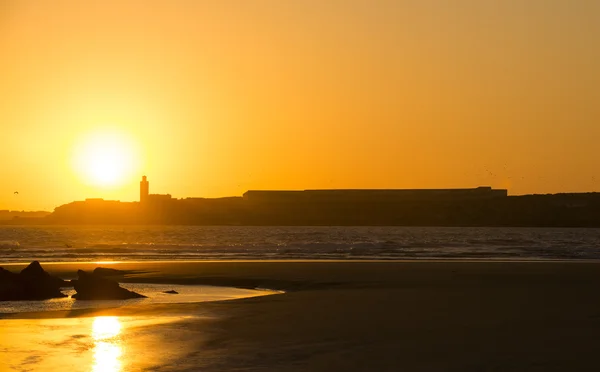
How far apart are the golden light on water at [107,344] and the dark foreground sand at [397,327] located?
760mm

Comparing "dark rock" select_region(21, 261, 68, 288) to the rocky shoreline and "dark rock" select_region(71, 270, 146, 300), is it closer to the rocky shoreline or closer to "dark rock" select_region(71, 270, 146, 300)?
the rocky shoreline

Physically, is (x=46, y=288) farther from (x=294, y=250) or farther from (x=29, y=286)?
(x=294, y=250)

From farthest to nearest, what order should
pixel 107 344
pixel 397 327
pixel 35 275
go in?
1. pixel 35 275
2. pixel 397 327
3. pixel 107 344

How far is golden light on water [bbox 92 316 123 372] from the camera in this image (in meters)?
13.0

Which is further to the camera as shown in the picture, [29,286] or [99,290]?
[29,286]

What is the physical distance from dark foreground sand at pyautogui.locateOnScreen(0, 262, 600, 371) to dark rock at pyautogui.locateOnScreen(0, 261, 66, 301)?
16.7ft

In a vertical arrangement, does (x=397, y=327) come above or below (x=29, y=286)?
below

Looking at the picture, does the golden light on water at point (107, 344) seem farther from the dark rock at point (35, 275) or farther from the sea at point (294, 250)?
the sea at point (294, 250)

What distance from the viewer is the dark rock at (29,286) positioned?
24513 millimetres

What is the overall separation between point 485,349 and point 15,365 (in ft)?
27.2

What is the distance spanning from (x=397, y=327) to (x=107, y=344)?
6.34 meters

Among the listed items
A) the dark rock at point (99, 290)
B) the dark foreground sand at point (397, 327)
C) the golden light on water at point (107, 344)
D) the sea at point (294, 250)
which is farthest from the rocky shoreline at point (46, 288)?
the sea at point (294, 250)

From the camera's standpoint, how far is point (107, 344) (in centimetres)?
1502

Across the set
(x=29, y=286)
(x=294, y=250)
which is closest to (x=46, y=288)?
(x=29, y=286)
